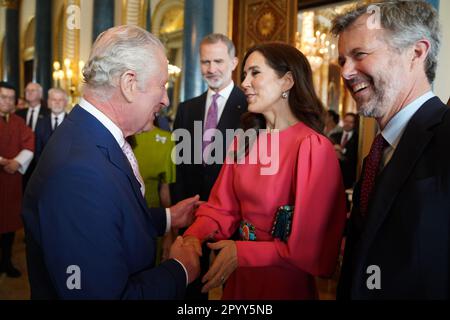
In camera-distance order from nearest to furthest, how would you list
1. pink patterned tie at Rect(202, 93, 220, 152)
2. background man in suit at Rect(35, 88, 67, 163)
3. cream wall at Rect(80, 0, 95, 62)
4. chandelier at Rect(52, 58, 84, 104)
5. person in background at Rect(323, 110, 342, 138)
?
pink patterned tie at Rect(202, 93, 220, 152) → background man in suit at Rect(35, 88, 67, 163) → person in background at Rect(323, 110, 342, 138) → cream wall at Rect(80, 0, 95, 62) → chandelier at Rect(52, 58, 84, 104)

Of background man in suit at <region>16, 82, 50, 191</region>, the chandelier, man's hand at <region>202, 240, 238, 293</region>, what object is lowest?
man's hand at <region>202, 240, 238, 293</region>

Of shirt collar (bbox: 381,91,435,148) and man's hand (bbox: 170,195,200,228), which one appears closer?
shirt collar (bbox: 381,91,435,148)

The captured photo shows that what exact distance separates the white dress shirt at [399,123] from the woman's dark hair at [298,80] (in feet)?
1.71

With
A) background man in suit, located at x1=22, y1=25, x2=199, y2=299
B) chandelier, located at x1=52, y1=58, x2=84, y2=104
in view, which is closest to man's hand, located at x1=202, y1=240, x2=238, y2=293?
background man in suit, located at x1=22, y1=25, x2=199, y2=299

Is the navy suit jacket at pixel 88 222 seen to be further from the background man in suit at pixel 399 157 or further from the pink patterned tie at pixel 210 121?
the pink patterned tie at pixel 210 121

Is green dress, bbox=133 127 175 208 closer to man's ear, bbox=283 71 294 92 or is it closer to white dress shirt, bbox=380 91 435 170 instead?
man's ear, bbox=283 71 294 92

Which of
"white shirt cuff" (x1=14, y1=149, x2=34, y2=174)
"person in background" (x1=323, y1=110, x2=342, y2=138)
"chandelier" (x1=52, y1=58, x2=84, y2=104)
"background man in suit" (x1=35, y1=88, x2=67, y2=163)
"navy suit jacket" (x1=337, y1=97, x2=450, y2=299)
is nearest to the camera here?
"navy suit jacket" (x1=337, y1=97, x2=450, y2=299)

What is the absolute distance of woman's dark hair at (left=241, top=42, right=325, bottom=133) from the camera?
188 centimetres

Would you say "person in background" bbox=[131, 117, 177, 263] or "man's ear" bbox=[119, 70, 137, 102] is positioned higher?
"man's ear" bbox=[119, 70, 137, 102]

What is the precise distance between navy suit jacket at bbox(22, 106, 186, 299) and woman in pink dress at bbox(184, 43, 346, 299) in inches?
18.8

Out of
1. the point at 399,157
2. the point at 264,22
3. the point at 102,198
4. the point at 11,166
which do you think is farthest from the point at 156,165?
the point at 264,22

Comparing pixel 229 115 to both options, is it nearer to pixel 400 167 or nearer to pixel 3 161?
pixel 400 167

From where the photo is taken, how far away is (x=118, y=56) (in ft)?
4.22

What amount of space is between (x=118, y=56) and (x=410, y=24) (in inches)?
36.7
